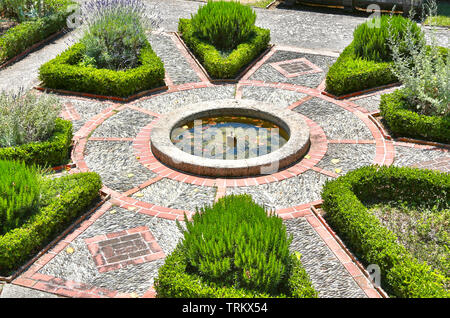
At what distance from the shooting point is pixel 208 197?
780 cm

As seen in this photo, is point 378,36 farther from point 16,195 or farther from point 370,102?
point 16,195

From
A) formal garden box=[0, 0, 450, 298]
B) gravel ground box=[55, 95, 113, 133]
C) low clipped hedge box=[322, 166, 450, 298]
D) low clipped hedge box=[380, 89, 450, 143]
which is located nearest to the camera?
low clipped hedge box=[322, 166, 450, 298]

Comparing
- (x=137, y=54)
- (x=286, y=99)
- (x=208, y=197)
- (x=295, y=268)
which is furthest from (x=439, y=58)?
(x=137, y=54)

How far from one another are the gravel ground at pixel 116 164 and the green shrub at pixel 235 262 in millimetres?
2693

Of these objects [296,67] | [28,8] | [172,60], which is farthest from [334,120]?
[28,8]

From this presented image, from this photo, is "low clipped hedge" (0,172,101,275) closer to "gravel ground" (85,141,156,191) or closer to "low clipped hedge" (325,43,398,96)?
"gravel ground" (85,141,156,191)

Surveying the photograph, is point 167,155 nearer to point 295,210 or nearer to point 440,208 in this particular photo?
point 295,210

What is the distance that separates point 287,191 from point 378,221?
1668 mm

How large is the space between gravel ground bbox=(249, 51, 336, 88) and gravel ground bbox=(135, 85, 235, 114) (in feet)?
3.23

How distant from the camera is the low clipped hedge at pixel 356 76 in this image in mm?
10812

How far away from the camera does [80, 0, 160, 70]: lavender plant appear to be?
465 inches

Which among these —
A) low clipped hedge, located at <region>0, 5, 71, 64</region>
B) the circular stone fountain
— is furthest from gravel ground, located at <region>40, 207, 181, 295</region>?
low clipped hedge, located at <region>0, 5, 71, 64</region>

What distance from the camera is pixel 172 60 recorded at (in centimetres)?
1292

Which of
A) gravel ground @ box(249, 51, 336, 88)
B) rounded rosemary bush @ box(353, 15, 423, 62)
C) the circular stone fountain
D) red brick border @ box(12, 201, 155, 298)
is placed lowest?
red brick border @ box(12, 201, 155, 298)
